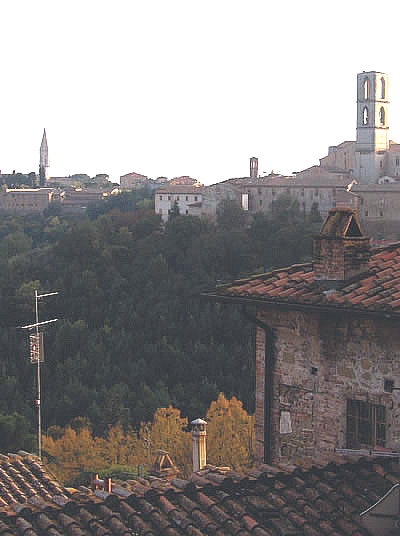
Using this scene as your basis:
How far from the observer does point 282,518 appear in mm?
5996

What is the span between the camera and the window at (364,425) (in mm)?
7211

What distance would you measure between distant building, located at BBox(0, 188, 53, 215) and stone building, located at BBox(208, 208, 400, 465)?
11692cm

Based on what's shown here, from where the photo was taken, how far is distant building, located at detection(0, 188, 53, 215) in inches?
4872

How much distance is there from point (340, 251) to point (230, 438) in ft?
90.5

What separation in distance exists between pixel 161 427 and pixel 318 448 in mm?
32359

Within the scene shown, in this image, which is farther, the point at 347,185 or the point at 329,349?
the point at 347,185

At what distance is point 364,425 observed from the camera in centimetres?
734

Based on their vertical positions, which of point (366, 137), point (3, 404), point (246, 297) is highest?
point (366, 137)

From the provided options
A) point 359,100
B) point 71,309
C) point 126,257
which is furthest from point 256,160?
point 71,309

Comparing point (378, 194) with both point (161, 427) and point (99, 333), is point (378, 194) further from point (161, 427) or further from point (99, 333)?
point (161, 427)

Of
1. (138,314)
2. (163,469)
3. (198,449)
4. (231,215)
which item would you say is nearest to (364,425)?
(198,449)

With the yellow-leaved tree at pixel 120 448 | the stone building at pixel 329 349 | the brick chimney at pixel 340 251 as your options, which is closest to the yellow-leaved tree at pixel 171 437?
the yellow-leaved tree at pixel 120 448

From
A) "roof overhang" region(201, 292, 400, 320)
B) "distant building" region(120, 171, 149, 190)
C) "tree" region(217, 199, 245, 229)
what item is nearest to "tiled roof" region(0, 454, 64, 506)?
Answer: "roof overhang" region(201, 292, 400, 320)

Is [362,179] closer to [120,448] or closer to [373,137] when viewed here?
[373,137]
